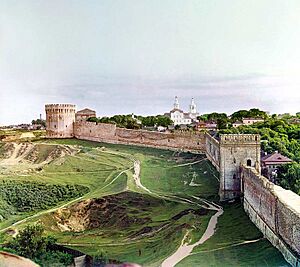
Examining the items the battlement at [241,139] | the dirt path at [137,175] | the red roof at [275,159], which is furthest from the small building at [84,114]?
the battlement at [241,139]

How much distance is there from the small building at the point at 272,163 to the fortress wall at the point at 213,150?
0.66 meters

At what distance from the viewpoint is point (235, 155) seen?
20.7ft

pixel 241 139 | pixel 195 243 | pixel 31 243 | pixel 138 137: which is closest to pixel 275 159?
pixel 241 139

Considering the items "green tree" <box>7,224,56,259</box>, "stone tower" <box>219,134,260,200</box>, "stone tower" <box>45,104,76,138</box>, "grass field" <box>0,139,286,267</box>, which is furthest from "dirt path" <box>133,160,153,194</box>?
"stone tower" <box>45,104,76,138</box>

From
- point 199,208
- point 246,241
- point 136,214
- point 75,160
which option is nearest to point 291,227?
point 246,241

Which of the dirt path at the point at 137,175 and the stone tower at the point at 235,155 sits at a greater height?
the stone tower at the point at 235,155

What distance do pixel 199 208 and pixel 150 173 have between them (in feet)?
7.69

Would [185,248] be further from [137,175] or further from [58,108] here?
[58,108]

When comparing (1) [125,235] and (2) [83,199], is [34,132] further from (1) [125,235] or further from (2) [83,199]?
(1) [125,235]

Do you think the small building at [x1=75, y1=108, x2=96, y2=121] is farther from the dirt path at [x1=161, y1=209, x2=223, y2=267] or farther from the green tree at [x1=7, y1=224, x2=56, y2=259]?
the green tree at [x1=7, y1=224, x2=56, y2=259]

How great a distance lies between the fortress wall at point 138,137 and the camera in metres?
9.91

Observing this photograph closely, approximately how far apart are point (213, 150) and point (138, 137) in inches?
129

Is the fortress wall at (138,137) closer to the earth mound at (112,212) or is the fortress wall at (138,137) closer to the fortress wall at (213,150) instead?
the fortress wall at (213,150)

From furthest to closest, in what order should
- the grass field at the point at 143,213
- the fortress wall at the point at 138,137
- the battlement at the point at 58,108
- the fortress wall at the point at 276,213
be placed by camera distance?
the battlement at the point at 58,108
the fortress wall at the point at 138,137
the grass field at the point at 143,213
the fortress wall at the point at 276,213
